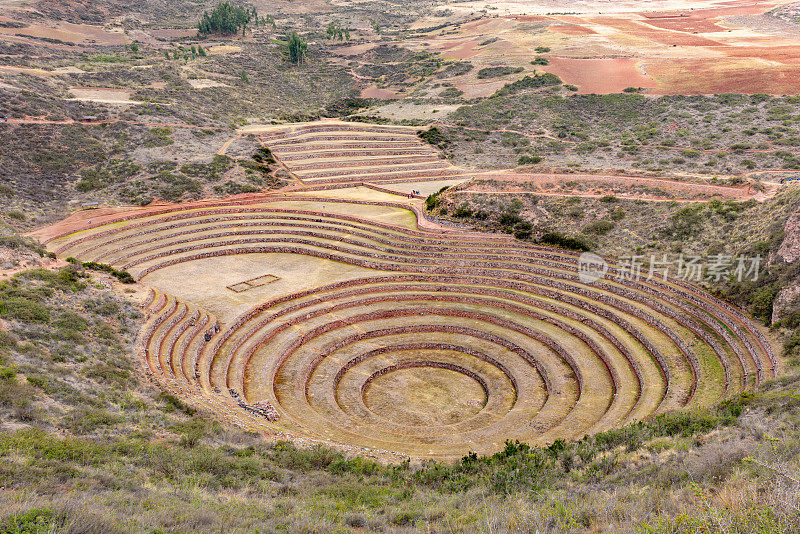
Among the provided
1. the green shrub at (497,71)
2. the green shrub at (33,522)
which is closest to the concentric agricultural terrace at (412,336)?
the green shrub at (33,522)

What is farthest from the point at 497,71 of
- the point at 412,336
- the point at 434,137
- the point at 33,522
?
the point at 33,522

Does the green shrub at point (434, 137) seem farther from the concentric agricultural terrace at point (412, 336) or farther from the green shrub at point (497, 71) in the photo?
the concentric agricultural terrace at point (412, 336)

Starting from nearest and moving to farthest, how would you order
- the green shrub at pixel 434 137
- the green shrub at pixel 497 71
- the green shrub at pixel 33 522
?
1. the green shrub at pixel 33 522
2. the green shrub at pixel 434 137
3. the green shrub at pixel 497 71

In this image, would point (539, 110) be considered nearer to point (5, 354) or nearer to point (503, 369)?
point (503, 369)

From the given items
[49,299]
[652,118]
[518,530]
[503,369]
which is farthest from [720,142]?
[49,299]

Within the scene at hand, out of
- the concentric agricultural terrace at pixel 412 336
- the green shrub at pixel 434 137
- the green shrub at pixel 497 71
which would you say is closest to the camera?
the concentric agricultural terrace at pixel 412 336

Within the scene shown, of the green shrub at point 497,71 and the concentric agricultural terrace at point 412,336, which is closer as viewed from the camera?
the concentric agricultural terrace at point 412,336

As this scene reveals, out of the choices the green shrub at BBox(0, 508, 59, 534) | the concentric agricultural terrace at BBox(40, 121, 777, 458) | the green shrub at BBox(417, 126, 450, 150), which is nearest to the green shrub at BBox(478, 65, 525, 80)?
the green shrub at BBox(417, 126, 450, 150)

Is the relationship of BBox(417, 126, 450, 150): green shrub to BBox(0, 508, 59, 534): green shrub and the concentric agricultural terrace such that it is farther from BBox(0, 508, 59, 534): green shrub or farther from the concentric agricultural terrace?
BBox(0, 508, 59, 534): green shrub
